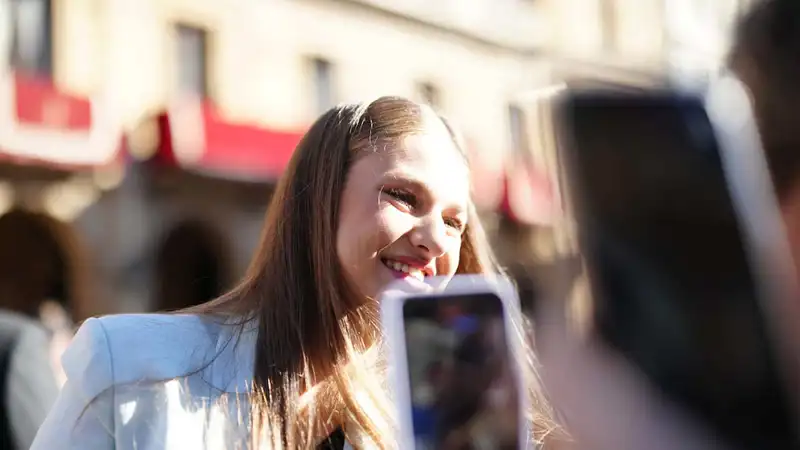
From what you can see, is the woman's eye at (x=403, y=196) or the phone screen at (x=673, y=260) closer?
the phone screen at (x=673, y=260)

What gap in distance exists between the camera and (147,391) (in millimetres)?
1339

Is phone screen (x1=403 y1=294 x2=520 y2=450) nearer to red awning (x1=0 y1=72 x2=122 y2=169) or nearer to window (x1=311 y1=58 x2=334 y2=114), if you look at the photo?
red awning (x1=0 y1=72 x2=122 y2=169)

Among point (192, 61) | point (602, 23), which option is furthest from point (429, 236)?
point (602, 23)

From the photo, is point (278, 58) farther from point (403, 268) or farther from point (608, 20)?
point (403, 268)

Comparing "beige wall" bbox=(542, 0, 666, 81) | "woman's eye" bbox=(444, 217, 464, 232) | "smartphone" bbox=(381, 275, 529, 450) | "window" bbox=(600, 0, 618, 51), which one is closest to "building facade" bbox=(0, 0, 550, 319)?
"beige wall" bbox=(542, 0, 666, 81)

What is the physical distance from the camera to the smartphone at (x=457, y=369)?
93 cm

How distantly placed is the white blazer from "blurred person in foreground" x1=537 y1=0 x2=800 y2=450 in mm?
741

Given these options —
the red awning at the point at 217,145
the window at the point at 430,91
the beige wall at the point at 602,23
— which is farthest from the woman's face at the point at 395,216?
the beige wall at the point at 602,23

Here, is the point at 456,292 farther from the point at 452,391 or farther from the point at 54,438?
the point at 54,438

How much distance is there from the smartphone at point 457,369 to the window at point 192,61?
10.2m

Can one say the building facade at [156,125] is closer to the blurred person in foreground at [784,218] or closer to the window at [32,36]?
the window at [32,36]

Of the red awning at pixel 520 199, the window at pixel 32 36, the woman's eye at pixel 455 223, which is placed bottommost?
the woman's eye at pixel 455 223

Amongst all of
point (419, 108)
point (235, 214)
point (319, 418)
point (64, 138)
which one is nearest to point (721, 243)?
point (319, 418)

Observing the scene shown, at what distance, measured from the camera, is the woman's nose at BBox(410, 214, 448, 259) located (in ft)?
4.70
